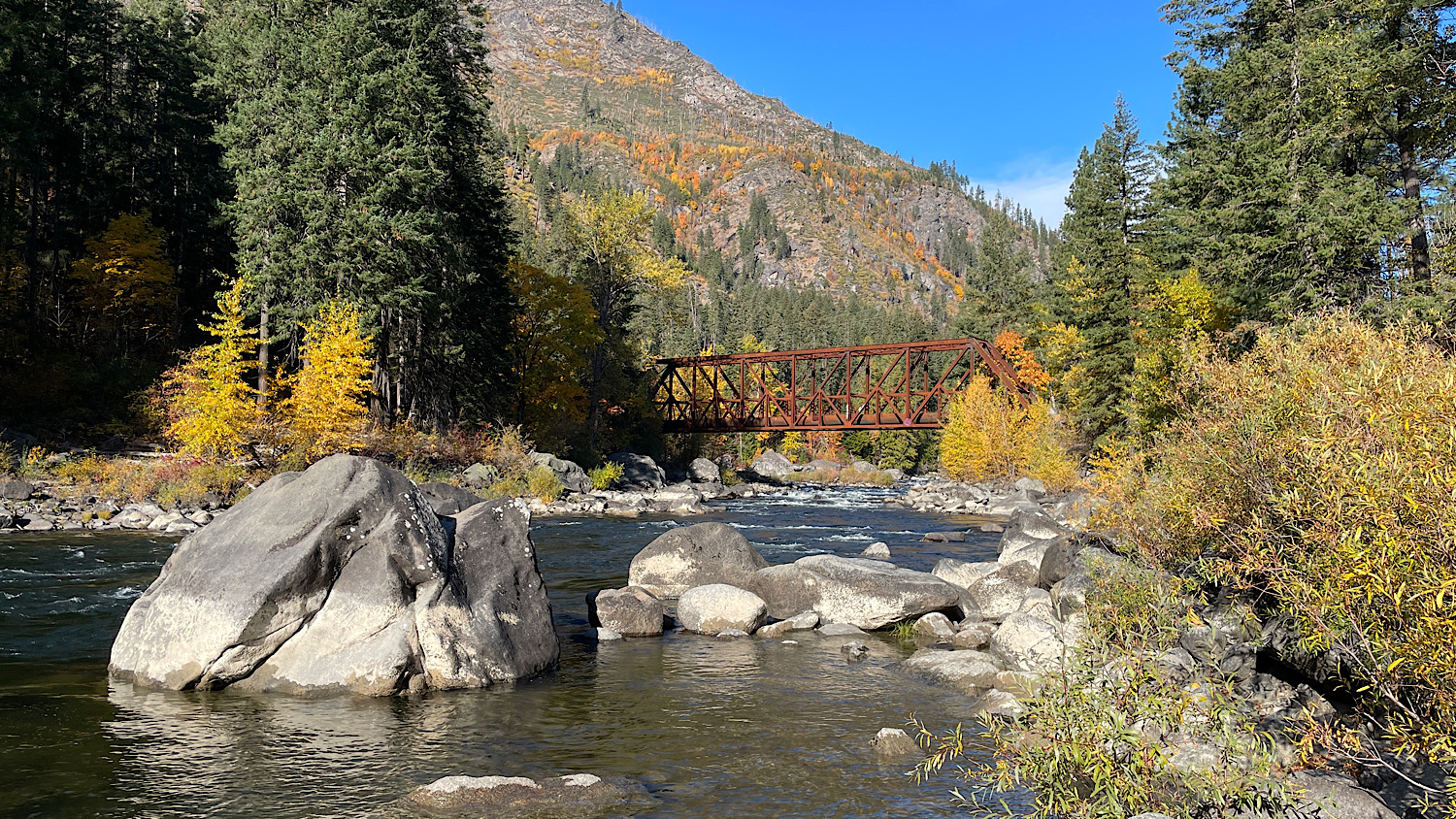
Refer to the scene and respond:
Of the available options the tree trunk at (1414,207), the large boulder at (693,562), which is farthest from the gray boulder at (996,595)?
the tree trunk at (1414,207)

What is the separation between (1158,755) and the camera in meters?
5.78

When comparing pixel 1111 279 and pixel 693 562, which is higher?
pixel 1111 279

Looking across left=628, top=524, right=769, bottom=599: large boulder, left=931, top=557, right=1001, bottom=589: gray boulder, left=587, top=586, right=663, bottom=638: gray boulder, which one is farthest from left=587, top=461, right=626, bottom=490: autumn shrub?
left=587, top=586, right=663, bottom=638: gray boulder

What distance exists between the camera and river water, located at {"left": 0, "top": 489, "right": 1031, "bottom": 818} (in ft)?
26.3

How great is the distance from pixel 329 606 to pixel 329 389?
71.0ft

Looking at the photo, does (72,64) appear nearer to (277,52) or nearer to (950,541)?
(277,52)

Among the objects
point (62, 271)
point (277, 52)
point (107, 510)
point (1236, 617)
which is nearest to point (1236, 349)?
point (1236, 617)

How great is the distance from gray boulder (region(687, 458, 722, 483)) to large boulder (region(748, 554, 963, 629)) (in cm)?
4081

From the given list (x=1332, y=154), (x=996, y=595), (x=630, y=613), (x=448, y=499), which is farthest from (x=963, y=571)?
(x=1332, y=154)

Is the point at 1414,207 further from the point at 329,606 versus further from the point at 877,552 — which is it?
the point at 329,606

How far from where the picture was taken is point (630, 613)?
15.2m

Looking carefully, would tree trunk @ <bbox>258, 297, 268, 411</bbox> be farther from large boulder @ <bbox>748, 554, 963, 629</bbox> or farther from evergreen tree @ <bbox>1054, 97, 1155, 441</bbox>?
evergreen tree @ <bbox>1054, 97, 1155, 441</bbox>

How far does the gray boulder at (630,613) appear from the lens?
15109 millimetres

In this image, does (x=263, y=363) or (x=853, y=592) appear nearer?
(x=853, y=592)
